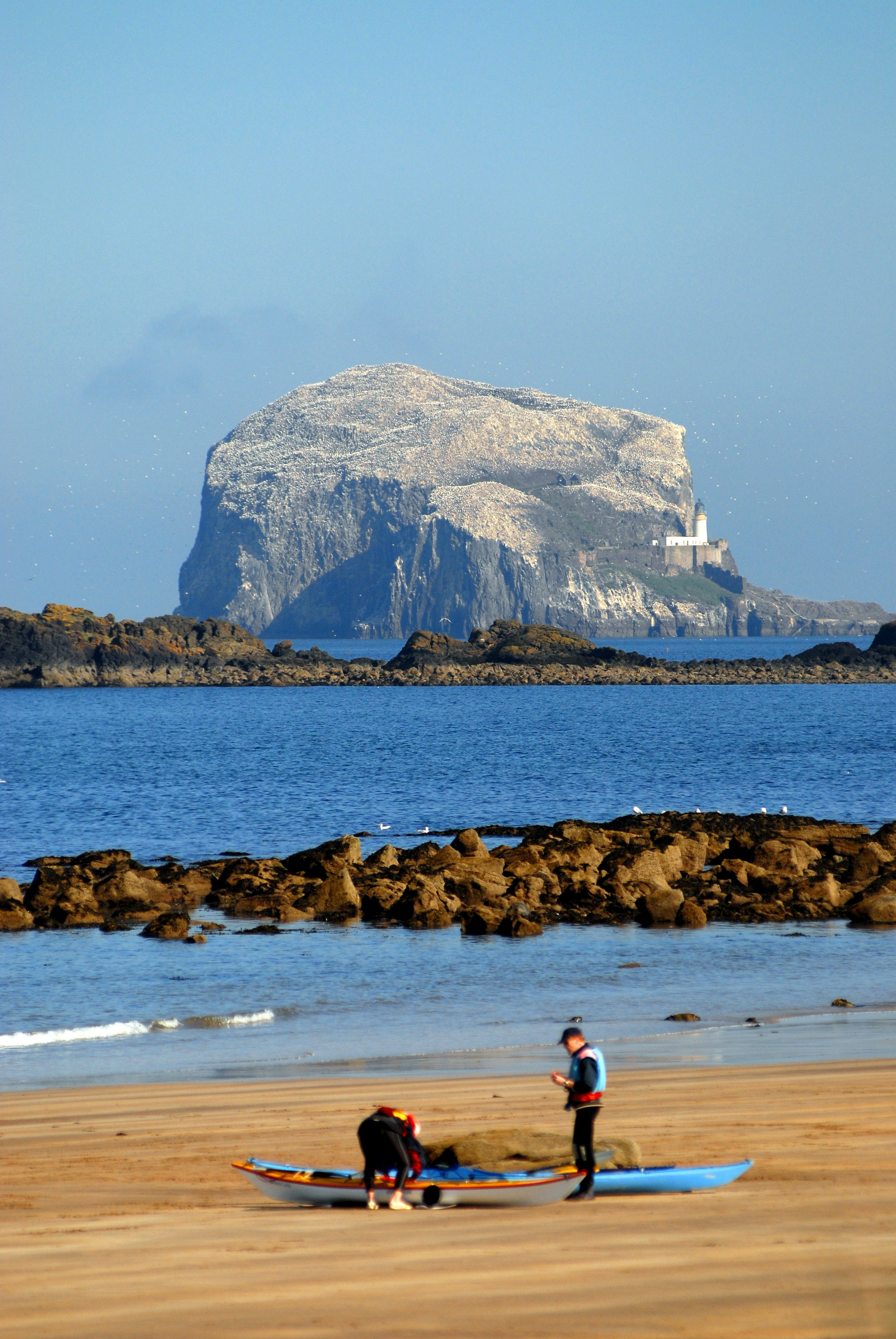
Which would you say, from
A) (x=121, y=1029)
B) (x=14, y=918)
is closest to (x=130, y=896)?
(x=14, y=918)

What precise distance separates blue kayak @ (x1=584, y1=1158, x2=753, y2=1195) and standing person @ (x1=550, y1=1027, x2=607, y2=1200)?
10 centimetres

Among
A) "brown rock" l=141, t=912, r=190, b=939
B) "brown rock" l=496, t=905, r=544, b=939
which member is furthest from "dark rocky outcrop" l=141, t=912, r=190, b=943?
"brown rock" l=496, t=905, r=544, b=939

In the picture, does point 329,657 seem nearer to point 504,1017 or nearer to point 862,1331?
point 504,1017

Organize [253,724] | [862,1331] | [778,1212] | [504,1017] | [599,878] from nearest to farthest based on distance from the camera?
[862,1331] → [778,1212] → [504,1017] → [599,878] → [253,724]

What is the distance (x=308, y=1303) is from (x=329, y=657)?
160045mm

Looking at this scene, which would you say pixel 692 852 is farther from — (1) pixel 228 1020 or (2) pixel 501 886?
(1) pixel 228 1020

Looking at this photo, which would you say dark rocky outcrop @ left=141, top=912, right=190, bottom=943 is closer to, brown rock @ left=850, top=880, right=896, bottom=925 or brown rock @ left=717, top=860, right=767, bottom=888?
brown rock @ left=717, top=860, right=767, bottom=888

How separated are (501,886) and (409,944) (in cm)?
367

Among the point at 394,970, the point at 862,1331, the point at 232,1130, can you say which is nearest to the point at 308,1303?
the point at 862,1331

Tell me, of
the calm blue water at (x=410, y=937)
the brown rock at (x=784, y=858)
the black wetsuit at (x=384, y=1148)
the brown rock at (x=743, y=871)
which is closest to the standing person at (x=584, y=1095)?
the black wetsuit at (x=384, y=1148)

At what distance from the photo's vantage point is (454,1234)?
756 centimetres

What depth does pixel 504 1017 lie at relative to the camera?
16.7m

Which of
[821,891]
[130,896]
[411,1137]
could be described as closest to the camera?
[411,1137]

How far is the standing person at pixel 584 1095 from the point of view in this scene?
8383 millimetres
